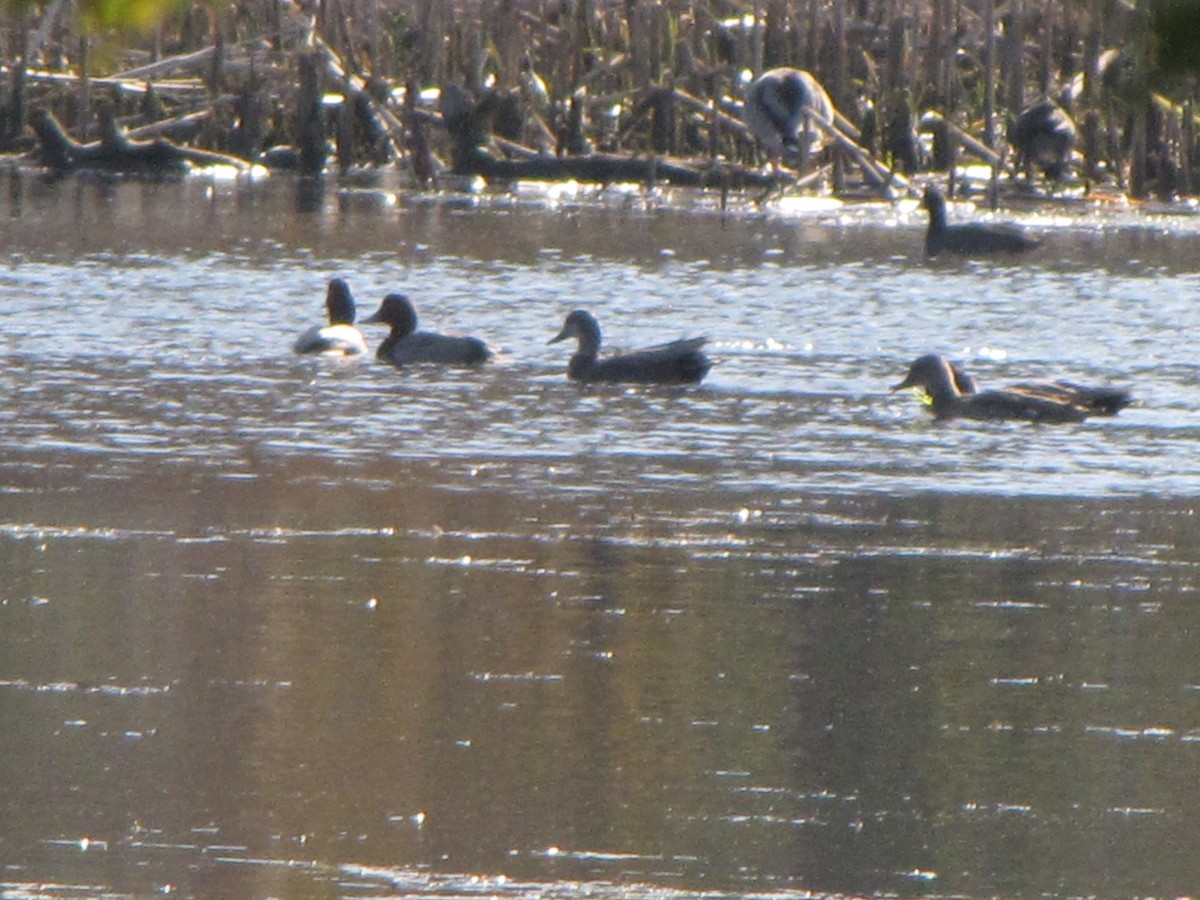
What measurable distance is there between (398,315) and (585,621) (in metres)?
7.12

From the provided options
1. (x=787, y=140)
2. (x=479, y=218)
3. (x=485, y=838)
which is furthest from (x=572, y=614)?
(x=787, y=140)

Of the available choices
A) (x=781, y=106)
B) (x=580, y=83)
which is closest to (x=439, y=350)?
(x=781, y=106)

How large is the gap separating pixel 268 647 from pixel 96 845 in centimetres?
161

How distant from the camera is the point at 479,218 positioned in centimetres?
2206

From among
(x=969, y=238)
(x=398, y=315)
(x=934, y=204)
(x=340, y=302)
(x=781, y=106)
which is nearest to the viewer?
(x=398, y=315)

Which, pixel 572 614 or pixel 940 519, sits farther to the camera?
pixel 940 519

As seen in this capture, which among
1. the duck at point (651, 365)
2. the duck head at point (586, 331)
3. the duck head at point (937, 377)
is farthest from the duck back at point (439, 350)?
the duck head at point (937, 377)

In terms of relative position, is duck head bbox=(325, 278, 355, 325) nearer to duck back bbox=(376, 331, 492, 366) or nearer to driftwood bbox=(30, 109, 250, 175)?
duck back bbox=(376, 331, 492, 366)

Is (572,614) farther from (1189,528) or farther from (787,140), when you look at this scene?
(787,140)

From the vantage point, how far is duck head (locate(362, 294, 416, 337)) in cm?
1351

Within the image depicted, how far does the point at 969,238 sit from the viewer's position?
1898 centimetres

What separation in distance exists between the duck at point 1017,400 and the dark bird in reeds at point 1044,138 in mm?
13011

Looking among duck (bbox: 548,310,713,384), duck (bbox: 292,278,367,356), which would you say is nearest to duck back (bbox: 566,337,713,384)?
duck (bbox: 548,310,713,384)

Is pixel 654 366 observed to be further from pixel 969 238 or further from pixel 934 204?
pixel 969 238
